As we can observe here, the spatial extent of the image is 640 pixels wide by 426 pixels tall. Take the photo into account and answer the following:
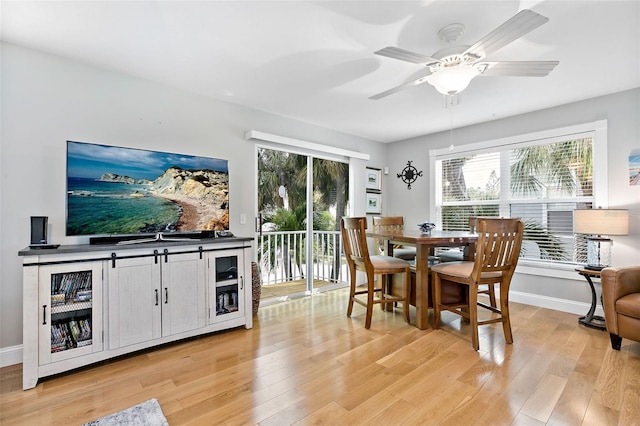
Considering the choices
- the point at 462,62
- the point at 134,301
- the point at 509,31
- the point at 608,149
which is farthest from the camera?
the point at 608,149

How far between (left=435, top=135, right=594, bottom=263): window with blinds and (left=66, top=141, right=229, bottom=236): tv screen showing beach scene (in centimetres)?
346

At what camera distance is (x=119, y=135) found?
2.75m

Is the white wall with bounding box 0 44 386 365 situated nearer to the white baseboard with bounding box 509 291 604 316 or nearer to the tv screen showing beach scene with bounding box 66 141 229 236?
the tv screen showing beach scene with bounding box 66 141 229 236

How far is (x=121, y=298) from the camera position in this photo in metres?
2.30

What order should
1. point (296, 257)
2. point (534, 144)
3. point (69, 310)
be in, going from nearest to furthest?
point (69, 310) < point (534, 144) < point (296, 257)

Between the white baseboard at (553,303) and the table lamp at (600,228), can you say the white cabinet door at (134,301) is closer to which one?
the table lamp at (600,228)

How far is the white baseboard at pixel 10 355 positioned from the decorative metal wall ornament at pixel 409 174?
5.04 meters

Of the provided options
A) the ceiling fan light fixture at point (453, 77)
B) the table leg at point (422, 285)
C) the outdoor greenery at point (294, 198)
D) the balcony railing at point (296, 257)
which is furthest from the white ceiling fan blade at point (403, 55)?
the balcony railing at point (296, 257)

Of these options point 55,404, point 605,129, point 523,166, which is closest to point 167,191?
point 55,404

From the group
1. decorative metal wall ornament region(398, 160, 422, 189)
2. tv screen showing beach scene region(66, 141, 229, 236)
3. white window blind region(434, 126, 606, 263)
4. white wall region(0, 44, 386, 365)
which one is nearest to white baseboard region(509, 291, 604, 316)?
white window blind region(434, 126, 606, 263)

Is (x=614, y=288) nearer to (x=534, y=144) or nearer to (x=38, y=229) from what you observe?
(x=534, y=144)

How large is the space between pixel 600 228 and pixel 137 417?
4035 mm

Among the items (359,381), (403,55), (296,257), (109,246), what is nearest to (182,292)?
(109,246)

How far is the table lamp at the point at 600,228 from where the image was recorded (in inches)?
111
